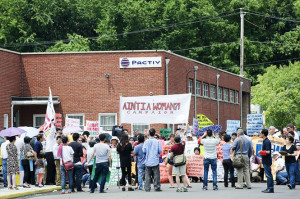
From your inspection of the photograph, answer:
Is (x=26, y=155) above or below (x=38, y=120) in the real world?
below

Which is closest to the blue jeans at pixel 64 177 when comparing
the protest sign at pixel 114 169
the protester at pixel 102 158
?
the protester at pixel 102 158

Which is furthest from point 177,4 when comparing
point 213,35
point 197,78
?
point 197,78

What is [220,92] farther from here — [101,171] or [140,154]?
[101,171]

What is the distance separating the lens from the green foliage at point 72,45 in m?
59.9

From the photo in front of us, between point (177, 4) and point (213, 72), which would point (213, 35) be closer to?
point (177, 4)

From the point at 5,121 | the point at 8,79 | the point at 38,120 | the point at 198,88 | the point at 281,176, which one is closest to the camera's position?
the point at 281,176

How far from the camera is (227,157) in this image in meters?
22.9

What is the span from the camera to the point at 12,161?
21547 mm

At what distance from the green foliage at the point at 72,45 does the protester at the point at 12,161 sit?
38060 millimetres

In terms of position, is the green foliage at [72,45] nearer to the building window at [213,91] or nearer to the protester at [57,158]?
the building window at [213,91]

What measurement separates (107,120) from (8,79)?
246 inches

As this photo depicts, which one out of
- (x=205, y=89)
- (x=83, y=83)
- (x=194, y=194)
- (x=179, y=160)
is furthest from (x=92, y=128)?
(x=205, y=89)

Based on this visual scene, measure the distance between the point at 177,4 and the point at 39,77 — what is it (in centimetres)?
3061

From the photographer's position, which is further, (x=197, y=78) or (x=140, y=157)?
(x=197, y=78)
